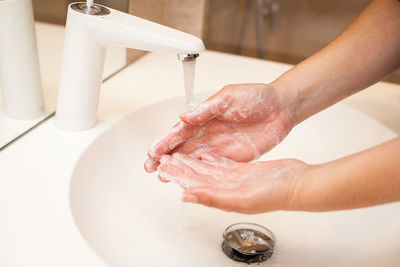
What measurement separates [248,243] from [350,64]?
11.8 inches

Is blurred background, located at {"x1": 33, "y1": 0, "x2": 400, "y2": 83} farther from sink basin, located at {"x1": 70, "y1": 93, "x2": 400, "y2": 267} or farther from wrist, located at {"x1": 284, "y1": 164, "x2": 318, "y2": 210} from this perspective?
wrist, located at {"x1": 284, "y1": 164, "x2": 318, "y2": 210}

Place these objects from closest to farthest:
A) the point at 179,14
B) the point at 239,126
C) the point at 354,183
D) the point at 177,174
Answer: the point at 354,183, the point at 177,174, the point at 239,126, the point at 179,14

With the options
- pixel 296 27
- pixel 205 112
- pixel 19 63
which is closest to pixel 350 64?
pixel 205 112

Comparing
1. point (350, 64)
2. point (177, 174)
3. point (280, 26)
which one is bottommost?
point (280, 26)

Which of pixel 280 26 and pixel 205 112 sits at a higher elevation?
pixel 205 112

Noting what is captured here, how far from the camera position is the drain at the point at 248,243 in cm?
60

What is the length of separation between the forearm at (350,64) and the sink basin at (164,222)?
0.55ft

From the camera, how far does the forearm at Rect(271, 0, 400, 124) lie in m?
0.65

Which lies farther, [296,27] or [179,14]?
[296,27]

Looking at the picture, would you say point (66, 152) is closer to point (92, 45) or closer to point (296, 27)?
point (92, 45)

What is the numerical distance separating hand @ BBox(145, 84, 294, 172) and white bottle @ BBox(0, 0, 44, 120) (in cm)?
20

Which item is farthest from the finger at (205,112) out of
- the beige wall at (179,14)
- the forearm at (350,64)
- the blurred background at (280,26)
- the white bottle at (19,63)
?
the blurred background at (280,26)

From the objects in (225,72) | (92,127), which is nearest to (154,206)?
(92,127)

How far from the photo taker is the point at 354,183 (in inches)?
17.2
